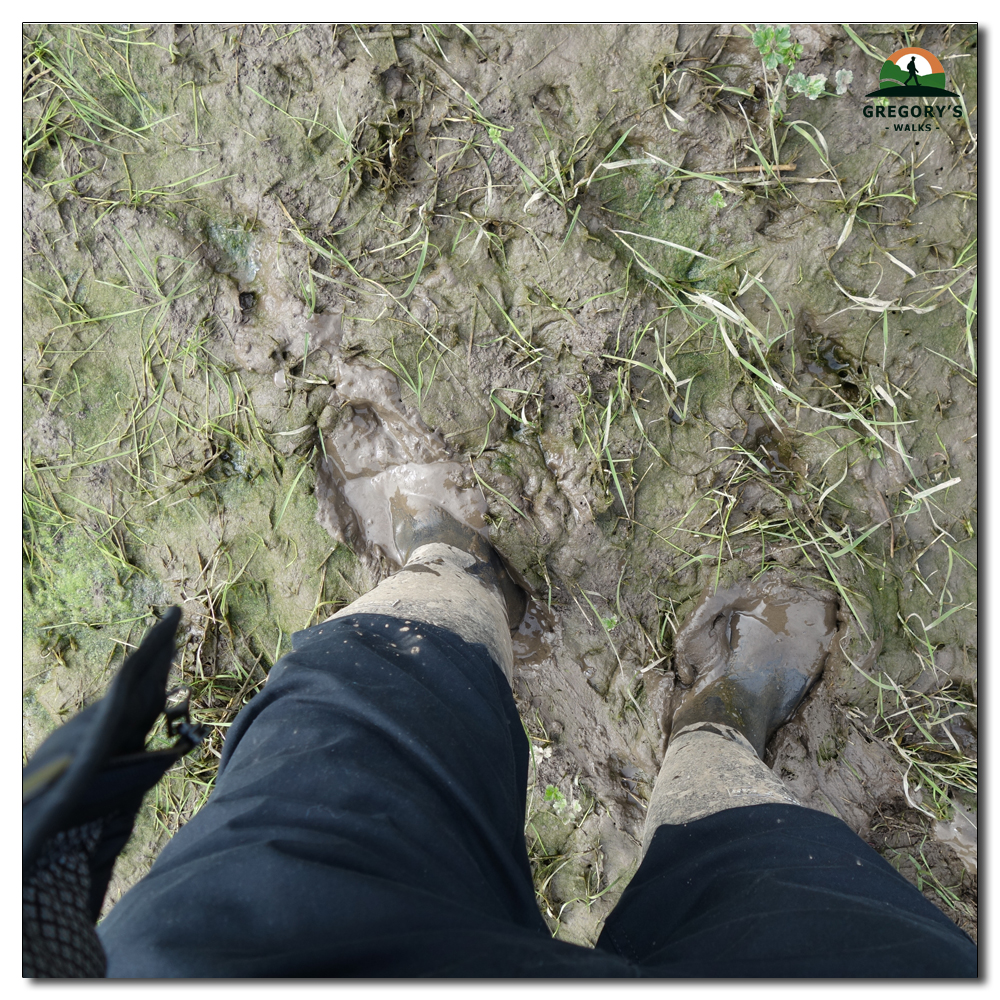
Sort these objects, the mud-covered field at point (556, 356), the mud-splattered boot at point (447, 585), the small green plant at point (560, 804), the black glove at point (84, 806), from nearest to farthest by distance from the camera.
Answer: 1. the black glove at point (84, 806)
2. the mud-splattered boot at point (447, 585)
3. the mud-covered field at point (556, 356)
4. the small green plant at point (560, 804)

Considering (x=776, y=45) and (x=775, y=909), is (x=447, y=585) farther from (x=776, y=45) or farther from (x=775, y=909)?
(x=776, y=45)

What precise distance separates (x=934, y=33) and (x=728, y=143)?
513 millimetres

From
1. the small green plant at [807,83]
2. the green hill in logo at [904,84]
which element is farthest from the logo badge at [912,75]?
the small green plant at [807,83]

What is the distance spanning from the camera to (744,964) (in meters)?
0.94

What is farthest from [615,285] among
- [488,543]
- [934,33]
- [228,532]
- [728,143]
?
[228,532]

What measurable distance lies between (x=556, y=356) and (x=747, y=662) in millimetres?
1087

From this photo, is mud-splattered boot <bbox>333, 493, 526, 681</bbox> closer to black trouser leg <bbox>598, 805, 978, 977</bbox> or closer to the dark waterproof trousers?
the dark waterproof trousers

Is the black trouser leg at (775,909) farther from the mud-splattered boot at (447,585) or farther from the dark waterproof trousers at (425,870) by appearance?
the mud-splattered boot at (447,585)

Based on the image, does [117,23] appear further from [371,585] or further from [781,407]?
[781,407]

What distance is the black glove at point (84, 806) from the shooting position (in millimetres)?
746

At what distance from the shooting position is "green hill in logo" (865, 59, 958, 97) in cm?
155

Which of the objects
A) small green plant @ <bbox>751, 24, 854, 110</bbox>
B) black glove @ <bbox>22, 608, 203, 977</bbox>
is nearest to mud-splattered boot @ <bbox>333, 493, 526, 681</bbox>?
black glove @ <bbox>22, 608, 203, 977</bbox>

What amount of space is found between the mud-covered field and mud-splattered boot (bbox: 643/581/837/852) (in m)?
0.06

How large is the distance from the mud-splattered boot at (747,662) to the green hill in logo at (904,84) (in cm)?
131
